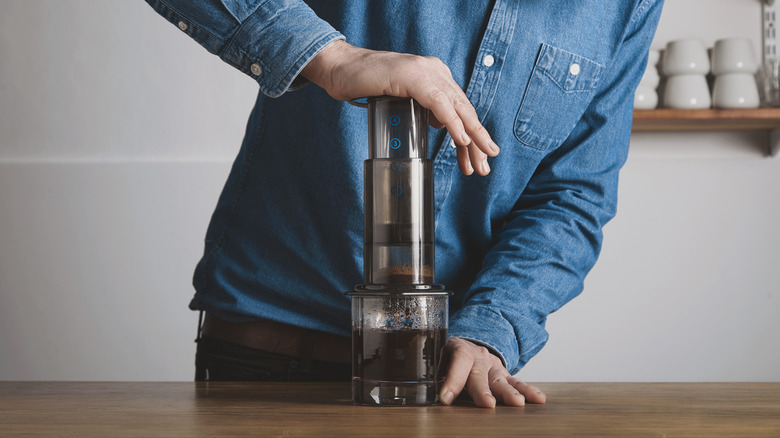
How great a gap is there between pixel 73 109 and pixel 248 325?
1523mm

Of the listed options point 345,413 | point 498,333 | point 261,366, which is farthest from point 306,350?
point 345,413

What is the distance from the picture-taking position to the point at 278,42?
30.5 inches

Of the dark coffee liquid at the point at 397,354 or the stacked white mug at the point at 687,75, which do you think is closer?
the dark coffee liquid at the point at 397,354

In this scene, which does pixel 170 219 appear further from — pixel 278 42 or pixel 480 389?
pixel 480 389

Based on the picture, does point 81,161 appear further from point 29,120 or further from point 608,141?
point 608,141

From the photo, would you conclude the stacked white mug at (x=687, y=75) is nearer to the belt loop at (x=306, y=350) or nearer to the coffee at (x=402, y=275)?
the belt loop at (x=306, y=350)

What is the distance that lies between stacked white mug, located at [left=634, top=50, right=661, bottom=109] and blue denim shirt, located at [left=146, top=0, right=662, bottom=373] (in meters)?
1.02

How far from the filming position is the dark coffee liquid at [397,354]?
70 cm

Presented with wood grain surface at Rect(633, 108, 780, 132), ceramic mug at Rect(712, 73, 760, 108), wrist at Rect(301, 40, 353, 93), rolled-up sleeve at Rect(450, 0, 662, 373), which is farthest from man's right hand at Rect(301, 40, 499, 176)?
ceramic mug at Rect(712, 73, 760, 108)

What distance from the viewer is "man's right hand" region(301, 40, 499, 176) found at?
687 mm

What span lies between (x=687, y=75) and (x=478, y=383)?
171 cm

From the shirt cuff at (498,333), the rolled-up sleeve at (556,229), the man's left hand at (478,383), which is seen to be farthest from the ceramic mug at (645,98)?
the man's left hand at (478,383)

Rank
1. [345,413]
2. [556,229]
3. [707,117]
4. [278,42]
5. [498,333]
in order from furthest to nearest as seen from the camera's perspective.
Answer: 1. [707,117]
2. [556,229]
3. [498,333]
4. [278,42]
5. [345,413]

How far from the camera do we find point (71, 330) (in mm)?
A: 2318
